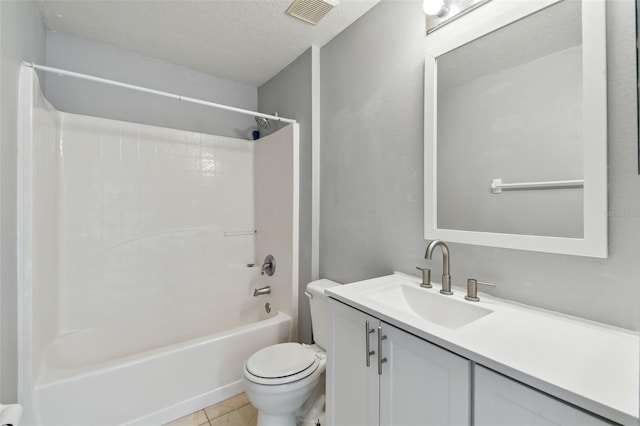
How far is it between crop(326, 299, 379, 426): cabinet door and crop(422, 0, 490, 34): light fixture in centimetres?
129

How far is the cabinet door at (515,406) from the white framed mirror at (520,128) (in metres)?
0.51

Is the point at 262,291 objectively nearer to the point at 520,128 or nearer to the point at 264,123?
the point at 264,123

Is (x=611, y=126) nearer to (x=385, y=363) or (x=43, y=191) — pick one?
(x=385, y=363)

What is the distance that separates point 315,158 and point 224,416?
→ 1.70m

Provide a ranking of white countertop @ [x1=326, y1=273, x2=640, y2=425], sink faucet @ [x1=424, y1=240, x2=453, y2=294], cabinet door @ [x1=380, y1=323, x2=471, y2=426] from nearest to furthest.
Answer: white countertop @ [x1=326, y1=273, x2=640, y2=425], cabinet door @ [x1=380, y1=323, x2=471, y2=426], sink faucet @ [x1=424, y1=240, x2=453, y2=294]

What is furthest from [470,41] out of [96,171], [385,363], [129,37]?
[96,171]

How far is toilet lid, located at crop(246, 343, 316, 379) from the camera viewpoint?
1352mm

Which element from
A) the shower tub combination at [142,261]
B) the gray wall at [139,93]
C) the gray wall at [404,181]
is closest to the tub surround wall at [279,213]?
the shower tub combination at [142,261]

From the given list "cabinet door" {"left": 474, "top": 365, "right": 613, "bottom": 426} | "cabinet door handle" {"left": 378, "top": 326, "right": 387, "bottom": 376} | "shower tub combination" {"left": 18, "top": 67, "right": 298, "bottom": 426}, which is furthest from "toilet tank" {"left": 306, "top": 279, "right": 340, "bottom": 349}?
"cabinet door" {"left": 474, "top": 365, "right": 613, "bottom": 426}

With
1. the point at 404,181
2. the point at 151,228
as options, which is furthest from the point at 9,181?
the point at 404,181

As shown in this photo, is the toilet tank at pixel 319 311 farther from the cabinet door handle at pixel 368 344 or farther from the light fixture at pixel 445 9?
the light fixture at pixel 445 9

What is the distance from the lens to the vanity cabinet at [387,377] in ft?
2.45

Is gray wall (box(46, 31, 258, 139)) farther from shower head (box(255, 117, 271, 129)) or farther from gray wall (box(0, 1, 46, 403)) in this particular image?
gray wall (box(0, 1, 46, 403))

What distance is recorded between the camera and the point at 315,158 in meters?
1.96
